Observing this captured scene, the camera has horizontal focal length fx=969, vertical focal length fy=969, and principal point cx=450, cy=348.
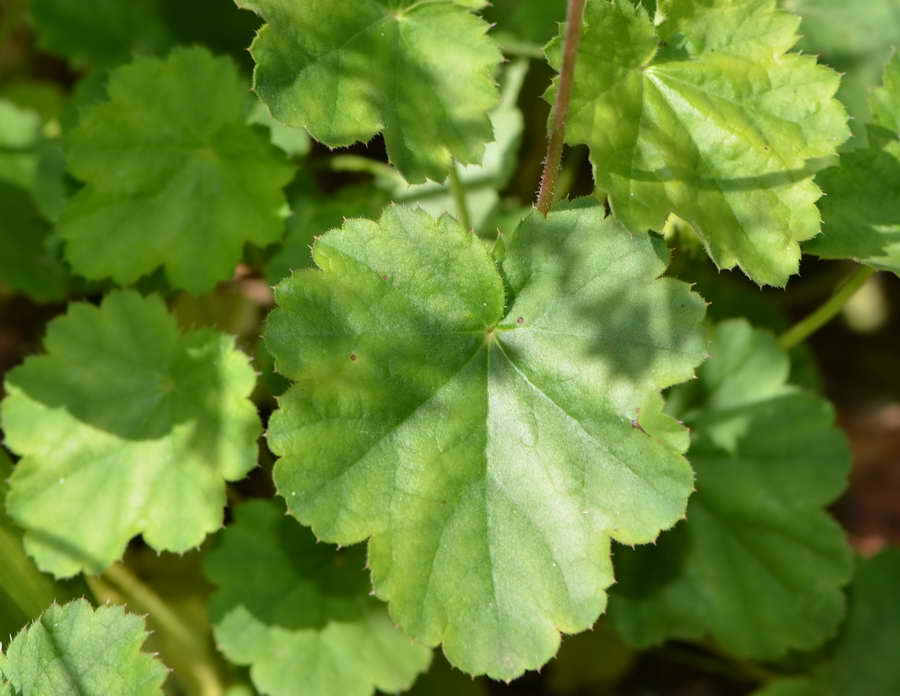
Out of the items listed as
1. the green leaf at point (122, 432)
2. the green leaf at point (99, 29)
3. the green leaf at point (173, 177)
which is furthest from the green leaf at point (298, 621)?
the green leaf at point (99, 29)

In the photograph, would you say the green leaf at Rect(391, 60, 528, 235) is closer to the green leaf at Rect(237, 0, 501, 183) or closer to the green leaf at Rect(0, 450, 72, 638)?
the green leaf at Rect(237, 0, 501, 183)

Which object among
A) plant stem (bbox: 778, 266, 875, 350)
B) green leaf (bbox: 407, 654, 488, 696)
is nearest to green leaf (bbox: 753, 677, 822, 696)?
green leaf (bbox: 407, 654, 488, 696)

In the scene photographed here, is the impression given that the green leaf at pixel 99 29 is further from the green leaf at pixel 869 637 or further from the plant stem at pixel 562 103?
the green leaf at pixel 869 637

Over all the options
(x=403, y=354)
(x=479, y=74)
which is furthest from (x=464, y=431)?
(x=479, y=74)

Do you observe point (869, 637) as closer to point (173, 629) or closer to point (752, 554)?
point (752, 554)

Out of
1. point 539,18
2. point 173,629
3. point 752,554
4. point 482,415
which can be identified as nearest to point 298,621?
point 173,629

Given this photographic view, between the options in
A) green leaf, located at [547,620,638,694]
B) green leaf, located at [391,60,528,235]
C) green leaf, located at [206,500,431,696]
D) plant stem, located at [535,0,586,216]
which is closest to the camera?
plant stem, located at [535,0,586,216]
